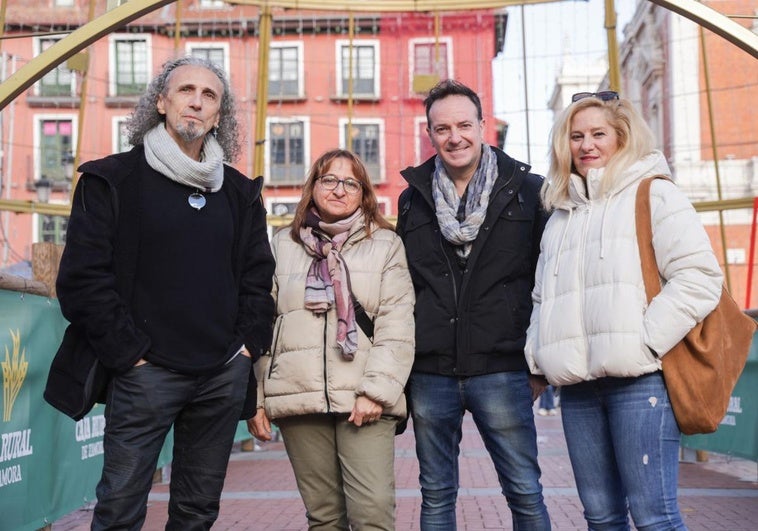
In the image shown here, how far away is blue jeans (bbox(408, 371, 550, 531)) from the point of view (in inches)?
152

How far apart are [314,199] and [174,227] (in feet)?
2.32

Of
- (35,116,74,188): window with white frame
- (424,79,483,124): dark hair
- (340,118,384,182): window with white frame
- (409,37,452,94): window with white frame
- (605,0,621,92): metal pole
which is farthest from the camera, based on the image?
(35,116,74,188): window with white frame

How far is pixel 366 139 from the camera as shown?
13711 millimetres

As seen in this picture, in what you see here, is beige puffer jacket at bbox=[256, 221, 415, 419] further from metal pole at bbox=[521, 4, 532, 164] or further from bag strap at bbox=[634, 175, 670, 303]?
metal pole at bbox=[521, 4, 532, 164]

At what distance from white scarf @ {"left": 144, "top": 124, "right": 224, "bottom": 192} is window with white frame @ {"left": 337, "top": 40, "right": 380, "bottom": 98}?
9.17 meters

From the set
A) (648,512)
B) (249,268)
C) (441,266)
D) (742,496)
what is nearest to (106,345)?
(249,268)

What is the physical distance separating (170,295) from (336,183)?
0.84 meters

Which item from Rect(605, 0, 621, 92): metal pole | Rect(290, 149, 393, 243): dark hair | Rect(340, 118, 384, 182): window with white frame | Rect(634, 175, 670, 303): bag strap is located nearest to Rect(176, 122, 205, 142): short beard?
Rect(290, 149, 393, 243): dark hair

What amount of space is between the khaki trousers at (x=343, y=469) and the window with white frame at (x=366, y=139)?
7785mm

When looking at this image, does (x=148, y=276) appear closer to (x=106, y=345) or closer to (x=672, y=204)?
(x=106, y=345)

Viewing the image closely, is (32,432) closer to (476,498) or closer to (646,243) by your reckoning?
(476,498)

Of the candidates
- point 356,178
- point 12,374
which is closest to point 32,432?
point 12,374

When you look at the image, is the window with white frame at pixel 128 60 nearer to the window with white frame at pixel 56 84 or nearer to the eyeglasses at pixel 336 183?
the window with white frame at pixel 56 84

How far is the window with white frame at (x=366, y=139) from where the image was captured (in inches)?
482
